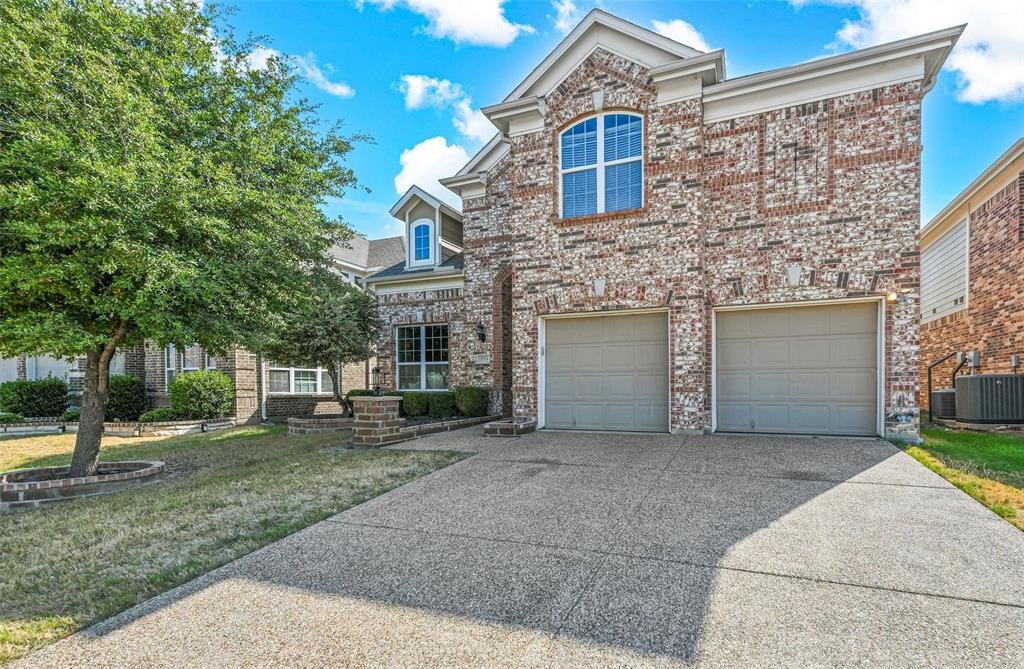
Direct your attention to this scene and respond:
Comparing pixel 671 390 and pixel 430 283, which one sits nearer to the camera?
pixel 671 390

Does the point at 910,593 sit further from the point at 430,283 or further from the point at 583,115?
the point at 430,283

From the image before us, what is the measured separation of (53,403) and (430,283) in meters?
12.0

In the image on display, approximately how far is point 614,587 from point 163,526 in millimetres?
4110

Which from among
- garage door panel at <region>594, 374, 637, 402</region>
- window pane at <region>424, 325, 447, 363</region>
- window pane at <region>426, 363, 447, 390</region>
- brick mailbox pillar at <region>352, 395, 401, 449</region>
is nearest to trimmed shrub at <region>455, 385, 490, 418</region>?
window pane at <region>426, 363, 447, 390</region>

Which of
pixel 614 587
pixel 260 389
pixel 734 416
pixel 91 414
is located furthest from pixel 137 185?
pixel 260 389

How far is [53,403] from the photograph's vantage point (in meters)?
15.3

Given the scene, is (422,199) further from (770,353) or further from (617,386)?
(770,353)

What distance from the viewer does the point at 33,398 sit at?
49.4 ft

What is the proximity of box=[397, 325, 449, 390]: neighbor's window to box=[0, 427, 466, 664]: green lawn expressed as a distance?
5.74 meters

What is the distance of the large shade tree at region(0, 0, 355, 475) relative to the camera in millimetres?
5297

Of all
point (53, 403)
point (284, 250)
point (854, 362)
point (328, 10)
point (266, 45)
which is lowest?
point (53, 403)

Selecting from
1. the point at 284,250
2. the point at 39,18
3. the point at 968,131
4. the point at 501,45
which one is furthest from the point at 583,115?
the point at 968,131

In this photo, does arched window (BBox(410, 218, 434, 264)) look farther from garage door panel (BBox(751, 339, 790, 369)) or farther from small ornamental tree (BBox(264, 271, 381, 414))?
garage door panel (BBox(751, 339, 790, 369))

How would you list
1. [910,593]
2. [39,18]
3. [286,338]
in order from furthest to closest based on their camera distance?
[286,338] → [39,18] → [910,593]
